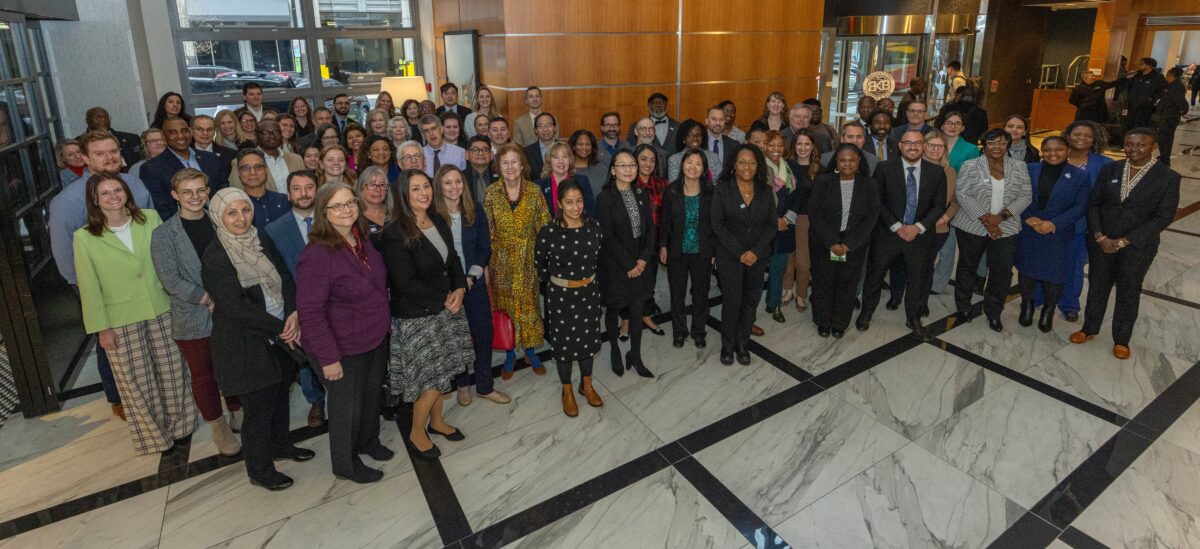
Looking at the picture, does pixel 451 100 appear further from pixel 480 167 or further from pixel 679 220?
pixel 679 220

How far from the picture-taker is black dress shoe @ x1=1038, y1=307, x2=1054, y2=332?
201 inches

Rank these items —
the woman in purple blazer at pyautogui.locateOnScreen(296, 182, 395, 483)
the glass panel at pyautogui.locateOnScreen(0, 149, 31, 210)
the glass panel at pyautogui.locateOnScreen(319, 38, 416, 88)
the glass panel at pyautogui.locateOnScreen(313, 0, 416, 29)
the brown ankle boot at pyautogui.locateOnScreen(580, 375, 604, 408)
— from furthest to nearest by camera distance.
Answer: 1. the glass panel at pyautogui.locateOnScreen(319, 38, 416, 88)
2. the glass panel at pyautogui.locateOnScreen(313, 0, 416, 29)
3. the glass panel at pyautogui.locateOnScreen(0, 149, 31, 210)
4. the brown ankle boot at pyautogui.locateOnScreen(580, 375, 604, 408)
5. the woman in purple blazer at pyautogui.locateOnScreen(296, 182, 395, 483)

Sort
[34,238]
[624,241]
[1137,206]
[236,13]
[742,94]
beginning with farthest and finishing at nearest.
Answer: [742,94] → [236,13] → [34,238] → [1137,206] → [624,241]

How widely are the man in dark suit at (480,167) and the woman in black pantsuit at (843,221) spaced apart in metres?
2.39

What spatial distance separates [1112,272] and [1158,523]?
7.49ft

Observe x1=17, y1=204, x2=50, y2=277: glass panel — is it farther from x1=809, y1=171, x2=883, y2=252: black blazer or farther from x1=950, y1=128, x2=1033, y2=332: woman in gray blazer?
x1=950, y1=128, x2=1033, y2=332: woman in gray blazer

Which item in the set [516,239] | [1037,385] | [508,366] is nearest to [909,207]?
[1037,385]

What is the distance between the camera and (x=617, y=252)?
416 cm

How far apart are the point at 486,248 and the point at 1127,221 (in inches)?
171

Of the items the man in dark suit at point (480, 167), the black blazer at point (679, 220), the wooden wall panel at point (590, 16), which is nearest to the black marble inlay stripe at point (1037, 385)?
the black blazer at point (679, 220)

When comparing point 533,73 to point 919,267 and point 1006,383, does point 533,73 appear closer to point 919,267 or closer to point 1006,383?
point 919,267

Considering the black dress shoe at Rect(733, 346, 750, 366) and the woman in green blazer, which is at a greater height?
the woman in green blazer

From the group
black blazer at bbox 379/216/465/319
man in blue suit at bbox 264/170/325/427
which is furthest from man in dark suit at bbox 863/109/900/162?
man in blue suit at bbox 264/170/325/427

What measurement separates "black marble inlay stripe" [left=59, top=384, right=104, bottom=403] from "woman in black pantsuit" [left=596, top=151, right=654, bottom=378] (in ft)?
11.6
